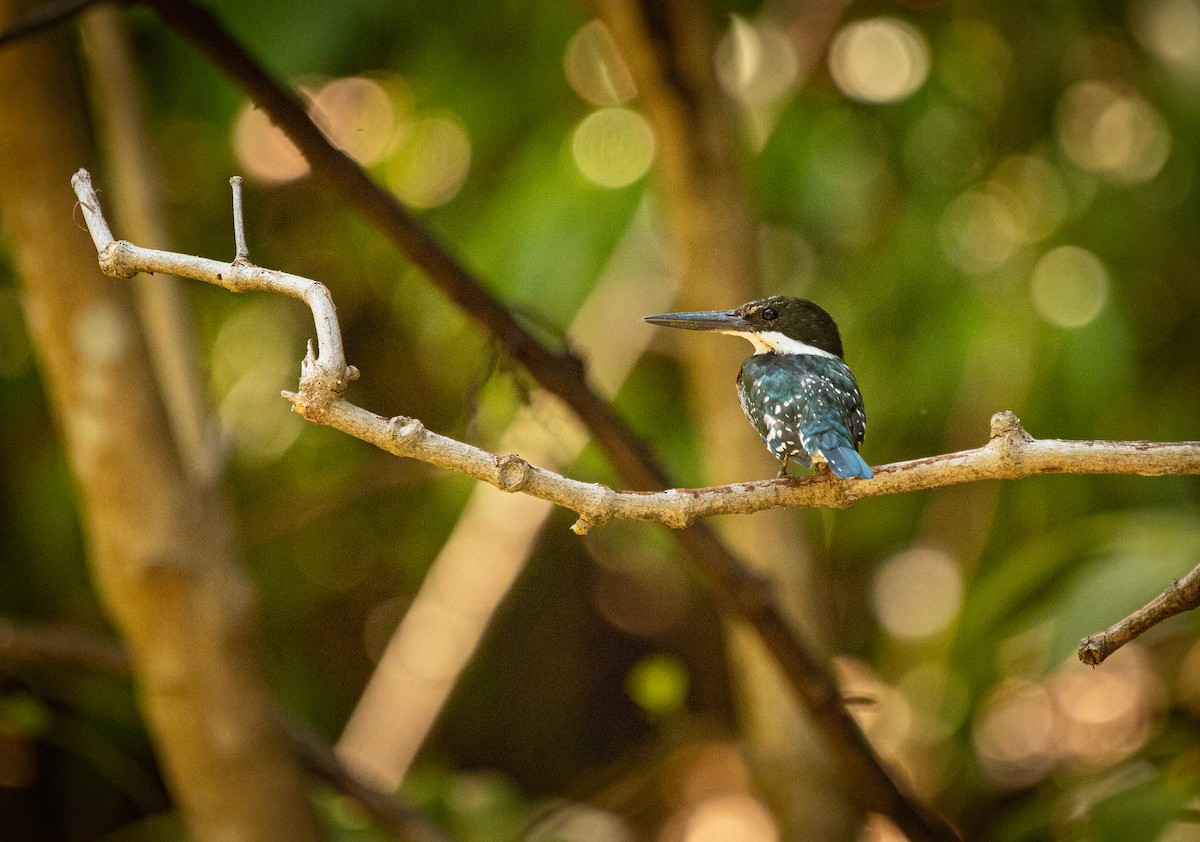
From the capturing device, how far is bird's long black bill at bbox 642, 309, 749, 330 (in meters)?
1.48

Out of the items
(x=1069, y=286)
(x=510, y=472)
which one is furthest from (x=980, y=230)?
(x=510, y=472)

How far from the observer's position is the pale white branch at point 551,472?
0.84 m

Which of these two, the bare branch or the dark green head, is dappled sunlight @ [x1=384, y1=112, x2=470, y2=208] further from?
the bare branch

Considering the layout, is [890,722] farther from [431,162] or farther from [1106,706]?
[431,162]

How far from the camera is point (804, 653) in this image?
1.40m

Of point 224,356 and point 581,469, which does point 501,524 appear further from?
point 224,356

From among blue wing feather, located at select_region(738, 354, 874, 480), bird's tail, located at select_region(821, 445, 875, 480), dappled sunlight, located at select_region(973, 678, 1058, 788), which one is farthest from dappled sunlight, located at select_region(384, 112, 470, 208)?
dappled sunlight, located at select_region(973, 678, 1058, 788)

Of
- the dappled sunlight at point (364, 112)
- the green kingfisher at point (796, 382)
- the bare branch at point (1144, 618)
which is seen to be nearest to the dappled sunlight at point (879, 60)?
the dappled sunlight at point (364, 112)

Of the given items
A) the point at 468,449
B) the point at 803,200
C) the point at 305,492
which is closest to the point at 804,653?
the point at 468,449

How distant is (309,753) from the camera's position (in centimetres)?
202

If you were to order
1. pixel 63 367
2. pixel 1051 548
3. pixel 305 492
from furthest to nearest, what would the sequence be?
pixel 305 492, pixel 1051 548, pixel 63 367

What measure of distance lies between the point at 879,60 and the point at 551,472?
2215 millimetres

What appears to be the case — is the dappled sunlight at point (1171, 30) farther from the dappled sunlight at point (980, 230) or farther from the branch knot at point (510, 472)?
the branch knot at point (510, 472)

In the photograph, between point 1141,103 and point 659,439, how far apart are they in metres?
1.47
